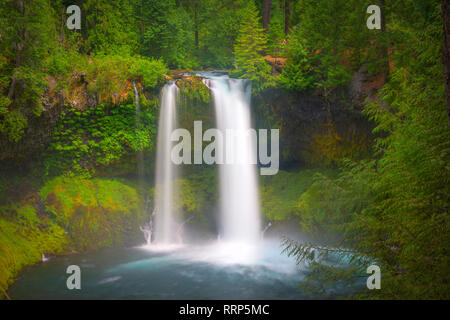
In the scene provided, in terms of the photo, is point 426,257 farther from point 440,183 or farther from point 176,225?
point 176,225

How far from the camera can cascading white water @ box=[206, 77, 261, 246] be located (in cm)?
1297

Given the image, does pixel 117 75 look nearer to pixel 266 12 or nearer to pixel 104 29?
pixel 104 29

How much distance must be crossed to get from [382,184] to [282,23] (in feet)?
65.1

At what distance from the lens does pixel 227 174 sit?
13.5 metres

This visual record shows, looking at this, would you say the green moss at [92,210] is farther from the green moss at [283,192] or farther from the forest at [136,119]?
the green moss at [283,192]

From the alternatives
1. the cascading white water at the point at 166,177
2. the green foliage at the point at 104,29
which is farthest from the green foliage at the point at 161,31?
the cascading white water at the point at 166,177

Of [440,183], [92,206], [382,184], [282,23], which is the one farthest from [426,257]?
[282,23]

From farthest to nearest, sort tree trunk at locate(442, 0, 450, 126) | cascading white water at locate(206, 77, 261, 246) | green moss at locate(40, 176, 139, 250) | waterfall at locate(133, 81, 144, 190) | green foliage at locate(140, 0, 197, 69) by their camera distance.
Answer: green foliage at locate(140, 0, 197, 69), cascading white water at locate(206, 77, 261, 246), waterfall at locate(133, 81, 144, 190), green moss at locate(40, 176, 139, 250), tree trunk at locate(442, 0, 450, 126)

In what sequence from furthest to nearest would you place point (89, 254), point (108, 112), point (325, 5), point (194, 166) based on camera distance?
point (194, 166), point (325, 5), point (108, 112), point (89, 254)

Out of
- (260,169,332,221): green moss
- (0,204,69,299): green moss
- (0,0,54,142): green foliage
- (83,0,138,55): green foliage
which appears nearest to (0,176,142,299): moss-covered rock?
(0,204,69,299): green moss

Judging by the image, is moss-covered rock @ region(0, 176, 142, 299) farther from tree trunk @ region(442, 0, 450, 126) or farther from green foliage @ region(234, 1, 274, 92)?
tree trunk @ region(442, 0, 450, 126)

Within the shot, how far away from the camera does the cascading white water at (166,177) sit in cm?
1255

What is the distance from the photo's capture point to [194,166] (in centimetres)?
1394

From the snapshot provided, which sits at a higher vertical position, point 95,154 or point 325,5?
point 325,5
